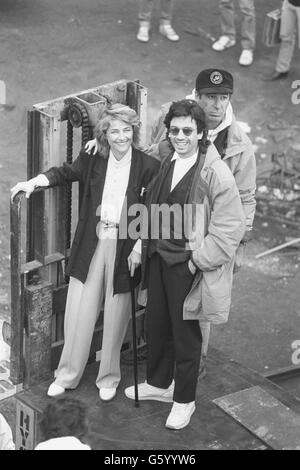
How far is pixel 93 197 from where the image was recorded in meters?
6.54

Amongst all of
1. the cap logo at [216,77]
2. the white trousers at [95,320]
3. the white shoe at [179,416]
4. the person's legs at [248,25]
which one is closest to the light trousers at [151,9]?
the person's legs at [248,25]

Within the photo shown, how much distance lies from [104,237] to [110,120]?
0.68m

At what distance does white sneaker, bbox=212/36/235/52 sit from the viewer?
12.9m

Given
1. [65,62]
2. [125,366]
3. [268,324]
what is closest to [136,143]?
[125,366]

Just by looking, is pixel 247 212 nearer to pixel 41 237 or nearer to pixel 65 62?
pixel 41 237

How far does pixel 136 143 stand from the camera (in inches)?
257

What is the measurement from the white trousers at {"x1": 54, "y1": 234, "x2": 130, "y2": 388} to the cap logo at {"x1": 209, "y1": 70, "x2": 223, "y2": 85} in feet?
3.56

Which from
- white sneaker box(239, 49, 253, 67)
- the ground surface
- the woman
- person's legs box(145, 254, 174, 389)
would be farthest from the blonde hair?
white sneaker box(239, 49, 253, 67)

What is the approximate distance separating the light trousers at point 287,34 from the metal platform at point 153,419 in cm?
580

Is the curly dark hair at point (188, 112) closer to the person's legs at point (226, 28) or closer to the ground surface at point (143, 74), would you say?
the ground surface at point (143, 74)

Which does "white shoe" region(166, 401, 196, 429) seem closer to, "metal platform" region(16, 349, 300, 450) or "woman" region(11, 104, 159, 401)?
"metal platform" region(16, 349, 300, 450)

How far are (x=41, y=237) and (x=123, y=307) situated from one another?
25.0 inches

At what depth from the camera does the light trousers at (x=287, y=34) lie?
470 inches

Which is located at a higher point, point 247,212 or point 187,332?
point 247,212
